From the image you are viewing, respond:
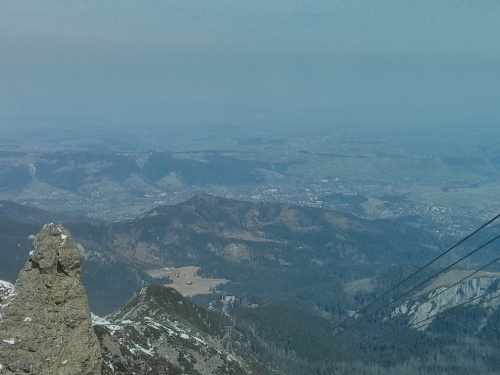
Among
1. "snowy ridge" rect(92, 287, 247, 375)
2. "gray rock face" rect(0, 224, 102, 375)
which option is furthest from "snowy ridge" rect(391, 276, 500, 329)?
"gray rock face" rect(0, 224, 102, 375)

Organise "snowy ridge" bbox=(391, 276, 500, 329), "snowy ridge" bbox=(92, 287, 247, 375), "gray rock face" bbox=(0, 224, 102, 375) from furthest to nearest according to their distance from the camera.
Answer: "snowy ridge" bbox=(391, 276, 500, 329) → "snowy ridge" bbox=(92, 287, 247, 375) → "gray rock face" bbox=(0, 224, 102, 375)

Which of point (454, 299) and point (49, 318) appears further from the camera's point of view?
point (454, 299)

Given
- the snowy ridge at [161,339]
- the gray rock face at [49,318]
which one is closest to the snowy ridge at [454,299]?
the snowy ridge at [161,339]

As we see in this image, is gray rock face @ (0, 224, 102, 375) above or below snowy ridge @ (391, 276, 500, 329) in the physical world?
above

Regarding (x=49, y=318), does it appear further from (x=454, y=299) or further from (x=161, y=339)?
(x=454, y=299)

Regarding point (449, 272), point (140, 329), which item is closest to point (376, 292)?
point (449, 272)

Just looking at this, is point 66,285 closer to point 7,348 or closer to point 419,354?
point 7,348

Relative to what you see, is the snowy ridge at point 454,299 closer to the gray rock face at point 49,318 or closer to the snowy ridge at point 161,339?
the snowy ridge at point 161,339

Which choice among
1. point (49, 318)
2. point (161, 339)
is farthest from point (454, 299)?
point (49, 318)

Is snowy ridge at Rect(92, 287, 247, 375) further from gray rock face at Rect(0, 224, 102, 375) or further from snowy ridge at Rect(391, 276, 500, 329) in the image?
snowy ridge at Rect(391, 276, 500, 329)
